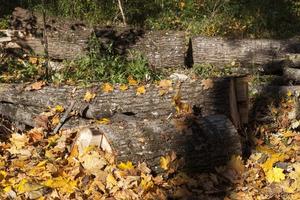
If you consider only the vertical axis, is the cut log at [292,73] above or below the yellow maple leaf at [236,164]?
above

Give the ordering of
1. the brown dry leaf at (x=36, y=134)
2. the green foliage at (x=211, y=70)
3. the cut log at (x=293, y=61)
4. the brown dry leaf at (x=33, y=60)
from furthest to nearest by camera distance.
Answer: the green foliage at (x=211, y=70) < the brown dry leaf at (x=33, y=60) < the cut log at (x=293, y=61) < the brown dry leaf at (x=36, y=134)

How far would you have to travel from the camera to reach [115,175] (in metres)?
4.88

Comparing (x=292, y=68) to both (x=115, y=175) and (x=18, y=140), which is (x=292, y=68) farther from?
(x=18, y=140)

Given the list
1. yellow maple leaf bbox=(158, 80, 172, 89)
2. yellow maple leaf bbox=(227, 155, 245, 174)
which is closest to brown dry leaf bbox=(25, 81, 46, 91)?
yellow maple leaf bbox=(158, 80, 172, 89)

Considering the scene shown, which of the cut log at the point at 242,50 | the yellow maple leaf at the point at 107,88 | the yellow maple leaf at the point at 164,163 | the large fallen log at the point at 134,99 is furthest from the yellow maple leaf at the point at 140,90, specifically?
the cut log at the point at 242,50

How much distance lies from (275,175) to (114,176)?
6.06ft

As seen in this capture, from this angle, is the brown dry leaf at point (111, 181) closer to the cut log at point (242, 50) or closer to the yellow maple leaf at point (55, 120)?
the yellow maple leaf at point (55, 120)

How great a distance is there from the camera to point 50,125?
6.19m

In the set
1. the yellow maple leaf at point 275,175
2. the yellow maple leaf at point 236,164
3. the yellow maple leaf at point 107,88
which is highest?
the yellow maple leaf at point 107,88

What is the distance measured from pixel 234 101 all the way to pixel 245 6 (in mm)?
8580

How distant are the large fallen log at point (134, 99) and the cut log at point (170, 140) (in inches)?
28.5

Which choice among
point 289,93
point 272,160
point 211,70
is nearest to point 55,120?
point 272,160

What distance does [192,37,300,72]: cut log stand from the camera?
33.7 ft

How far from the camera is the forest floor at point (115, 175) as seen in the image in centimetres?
481
